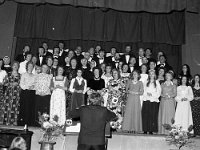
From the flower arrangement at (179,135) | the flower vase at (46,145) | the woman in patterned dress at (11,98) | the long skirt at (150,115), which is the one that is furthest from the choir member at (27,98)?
the flower arrangement at (179,135)

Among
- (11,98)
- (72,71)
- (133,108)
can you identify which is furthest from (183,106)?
(11,98)

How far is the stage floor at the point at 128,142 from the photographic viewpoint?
6.71 meters

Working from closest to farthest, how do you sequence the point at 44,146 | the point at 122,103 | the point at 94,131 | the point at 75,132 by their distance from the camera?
the point at 94,131
the point at 75,132
the point at 44,146
the point at 122,103

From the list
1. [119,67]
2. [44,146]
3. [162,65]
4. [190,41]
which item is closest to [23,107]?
[44,146]

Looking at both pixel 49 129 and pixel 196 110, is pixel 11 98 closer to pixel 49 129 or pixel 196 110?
pixel 49 129

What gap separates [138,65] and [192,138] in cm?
282

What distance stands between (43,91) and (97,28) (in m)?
4.22

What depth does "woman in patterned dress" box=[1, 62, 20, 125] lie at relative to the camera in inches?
303

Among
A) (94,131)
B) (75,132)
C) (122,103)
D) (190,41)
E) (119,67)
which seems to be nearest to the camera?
(94,131)

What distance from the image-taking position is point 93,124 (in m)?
4.64

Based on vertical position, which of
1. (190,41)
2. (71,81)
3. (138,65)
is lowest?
(71,81)

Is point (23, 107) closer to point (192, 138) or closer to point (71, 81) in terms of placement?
point (71, 81)

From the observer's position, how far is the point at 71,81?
795 centimetres

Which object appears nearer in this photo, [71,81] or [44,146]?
[44,146]
